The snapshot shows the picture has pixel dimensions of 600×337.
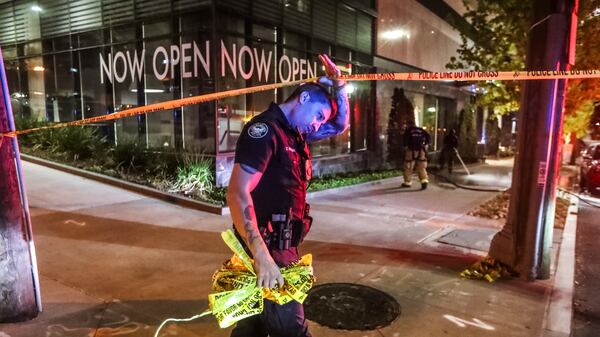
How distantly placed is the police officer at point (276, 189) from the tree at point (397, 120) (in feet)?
44.9

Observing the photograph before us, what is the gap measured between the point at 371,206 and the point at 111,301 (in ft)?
19.1

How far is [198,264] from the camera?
505cm

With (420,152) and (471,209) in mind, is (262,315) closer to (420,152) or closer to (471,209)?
(471,209)

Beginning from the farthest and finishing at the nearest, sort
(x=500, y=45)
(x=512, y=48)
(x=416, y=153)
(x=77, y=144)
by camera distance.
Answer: (x=416, y=153) < (x=77, y=144) < (x=500, y=45) < (x=512, y=48)

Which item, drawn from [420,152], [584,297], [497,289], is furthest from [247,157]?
[420,152]

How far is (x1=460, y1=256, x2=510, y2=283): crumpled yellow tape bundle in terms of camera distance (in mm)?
4910

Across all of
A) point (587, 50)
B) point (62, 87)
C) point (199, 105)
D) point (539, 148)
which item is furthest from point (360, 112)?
point (539, 148)

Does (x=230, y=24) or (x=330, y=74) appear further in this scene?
(x=230, y=24)

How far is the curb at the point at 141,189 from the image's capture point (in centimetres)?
759

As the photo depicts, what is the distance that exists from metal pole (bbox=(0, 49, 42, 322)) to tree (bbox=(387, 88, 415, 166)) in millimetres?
13696

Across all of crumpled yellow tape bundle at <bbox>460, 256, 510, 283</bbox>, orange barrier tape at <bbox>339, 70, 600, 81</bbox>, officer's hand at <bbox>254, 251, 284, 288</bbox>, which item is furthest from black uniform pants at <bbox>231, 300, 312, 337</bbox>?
crumpled yellow tape bundle at <bbox>460, 256, 510, 283</bbox>

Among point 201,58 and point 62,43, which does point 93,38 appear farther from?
point 201,58

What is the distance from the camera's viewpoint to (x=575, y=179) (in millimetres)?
15797

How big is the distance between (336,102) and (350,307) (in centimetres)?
211
